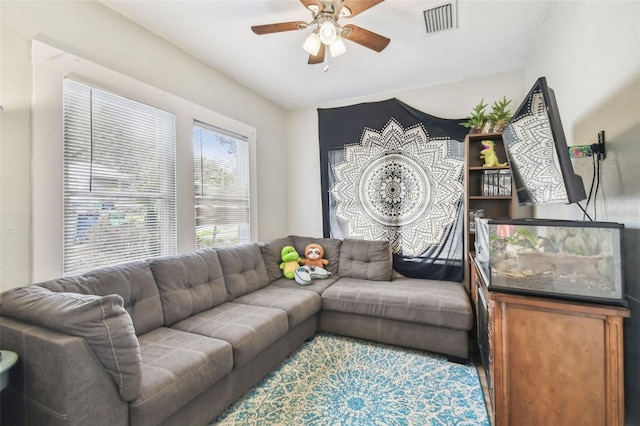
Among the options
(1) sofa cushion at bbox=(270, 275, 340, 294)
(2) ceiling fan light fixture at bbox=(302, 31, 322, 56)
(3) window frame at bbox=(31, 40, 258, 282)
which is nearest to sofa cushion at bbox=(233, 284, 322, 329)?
(1) sofa cushion at bbox=(270, 275, 340, 294)

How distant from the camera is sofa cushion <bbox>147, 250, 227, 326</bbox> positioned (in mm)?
1990

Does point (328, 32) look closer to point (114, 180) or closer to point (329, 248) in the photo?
point (114, 180)

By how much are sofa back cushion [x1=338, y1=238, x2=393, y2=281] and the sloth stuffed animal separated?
23 centimetres

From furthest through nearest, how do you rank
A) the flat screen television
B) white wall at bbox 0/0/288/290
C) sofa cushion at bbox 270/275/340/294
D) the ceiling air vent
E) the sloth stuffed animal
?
the sloth stuffed animal < sofa cushion at bbox 270/275/340/294 < the ceiling air vent < white wall at bbox 0/0/288/290 < the flat screen television

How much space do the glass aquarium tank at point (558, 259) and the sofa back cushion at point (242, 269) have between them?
6.59 feet

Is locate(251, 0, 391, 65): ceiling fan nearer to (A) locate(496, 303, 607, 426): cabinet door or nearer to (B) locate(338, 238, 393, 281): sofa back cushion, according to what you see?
(A) locate(496, 303, 607, 426): cabinet door

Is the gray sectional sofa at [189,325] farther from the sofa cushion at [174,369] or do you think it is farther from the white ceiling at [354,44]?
the white ceiling at [354,44]

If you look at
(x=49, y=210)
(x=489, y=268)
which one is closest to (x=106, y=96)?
(x=49, y=210)

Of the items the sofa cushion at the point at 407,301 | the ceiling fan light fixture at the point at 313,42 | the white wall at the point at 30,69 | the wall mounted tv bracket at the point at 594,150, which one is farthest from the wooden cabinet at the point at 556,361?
the white wall at the point at 30,69

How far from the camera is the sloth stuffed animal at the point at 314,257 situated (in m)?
3.28

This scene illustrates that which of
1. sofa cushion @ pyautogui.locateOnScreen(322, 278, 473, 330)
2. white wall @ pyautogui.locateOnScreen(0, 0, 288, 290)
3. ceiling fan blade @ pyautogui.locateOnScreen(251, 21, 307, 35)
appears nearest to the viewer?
white wall @ pyautogui.locateOnScreen(0, 0, 288, 290)

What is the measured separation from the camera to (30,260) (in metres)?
1.57

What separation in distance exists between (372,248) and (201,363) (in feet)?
7.05

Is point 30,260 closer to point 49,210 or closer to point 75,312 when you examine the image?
point 49,210
